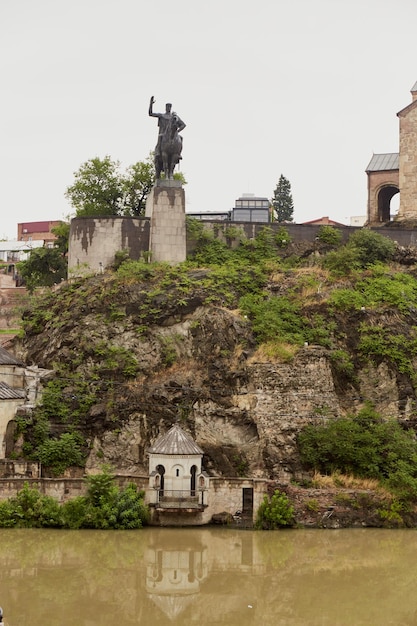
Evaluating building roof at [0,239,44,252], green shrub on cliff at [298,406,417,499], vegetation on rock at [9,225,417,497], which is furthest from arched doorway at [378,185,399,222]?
building roof at [0,239,44,252]

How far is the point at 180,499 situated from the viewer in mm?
26766

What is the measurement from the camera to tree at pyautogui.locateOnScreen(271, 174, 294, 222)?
Result: 65.7 m

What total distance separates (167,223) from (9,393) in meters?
9.12

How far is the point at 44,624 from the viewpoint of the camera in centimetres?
1772

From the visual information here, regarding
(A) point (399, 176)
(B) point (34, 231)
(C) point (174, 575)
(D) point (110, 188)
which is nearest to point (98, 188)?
(D) point (110, 188)

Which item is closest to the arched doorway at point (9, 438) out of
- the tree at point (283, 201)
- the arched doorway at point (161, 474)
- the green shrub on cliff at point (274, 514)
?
the arched doorway at point (161, 474)

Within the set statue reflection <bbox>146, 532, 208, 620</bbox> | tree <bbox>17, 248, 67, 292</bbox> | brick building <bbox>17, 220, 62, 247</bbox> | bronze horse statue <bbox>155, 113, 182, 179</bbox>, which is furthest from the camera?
brick building <bbox>17, 220, 62, 247</bbox>

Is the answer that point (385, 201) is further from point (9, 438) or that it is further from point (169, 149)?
point (9, 438)

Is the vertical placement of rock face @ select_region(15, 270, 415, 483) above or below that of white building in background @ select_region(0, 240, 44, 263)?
below

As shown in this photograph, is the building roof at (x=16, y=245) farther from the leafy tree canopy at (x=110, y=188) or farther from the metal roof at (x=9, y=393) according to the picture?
the metal roof at (x=9, y=393)

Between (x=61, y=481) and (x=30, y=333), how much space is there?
24.3ft

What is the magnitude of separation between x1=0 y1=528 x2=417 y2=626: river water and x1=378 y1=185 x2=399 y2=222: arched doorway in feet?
69.3

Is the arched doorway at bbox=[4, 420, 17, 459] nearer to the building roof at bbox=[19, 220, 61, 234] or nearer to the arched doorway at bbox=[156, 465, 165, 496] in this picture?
the arched doorway at bbox=[156, 465, 165, 496]

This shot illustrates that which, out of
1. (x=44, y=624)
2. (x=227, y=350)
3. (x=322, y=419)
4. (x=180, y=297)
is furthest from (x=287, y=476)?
(x=44, y=624)
